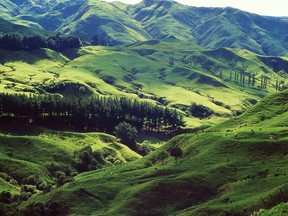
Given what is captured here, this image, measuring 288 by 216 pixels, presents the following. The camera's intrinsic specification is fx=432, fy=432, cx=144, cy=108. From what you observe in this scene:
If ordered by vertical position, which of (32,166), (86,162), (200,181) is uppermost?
(200,181)

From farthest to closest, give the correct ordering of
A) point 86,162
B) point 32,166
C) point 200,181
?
1. point 86,162
2. point 32,166
3. point 200,181

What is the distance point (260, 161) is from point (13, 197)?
79984mm

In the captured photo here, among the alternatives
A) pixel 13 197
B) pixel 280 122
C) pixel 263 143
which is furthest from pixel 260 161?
pixel 13 197

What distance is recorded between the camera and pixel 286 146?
416 feet

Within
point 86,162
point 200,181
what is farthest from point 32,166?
point 200,181

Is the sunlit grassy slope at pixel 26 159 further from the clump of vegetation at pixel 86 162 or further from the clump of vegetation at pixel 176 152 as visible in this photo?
the clump of vegetation at pixel 176 152

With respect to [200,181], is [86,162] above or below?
below

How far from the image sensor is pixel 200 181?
122125 mm

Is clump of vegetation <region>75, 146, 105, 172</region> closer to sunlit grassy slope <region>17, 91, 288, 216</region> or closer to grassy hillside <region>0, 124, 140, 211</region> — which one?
grassy hillside <region>0, 124, 140, 211</region>

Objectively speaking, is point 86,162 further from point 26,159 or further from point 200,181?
point 200,181

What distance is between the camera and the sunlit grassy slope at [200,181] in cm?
10481

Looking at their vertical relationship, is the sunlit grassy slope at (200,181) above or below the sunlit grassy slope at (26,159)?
above

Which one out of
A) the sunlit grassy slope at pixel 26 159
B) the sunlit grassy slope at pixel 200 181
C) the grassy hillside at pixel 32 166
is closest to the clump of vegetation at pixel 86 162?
the grassy hillside at pixel 32 166

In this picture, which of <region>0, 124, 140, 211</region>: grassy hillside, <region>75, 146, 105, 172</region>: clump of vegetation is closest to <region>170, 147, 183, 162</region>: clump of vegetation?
<region>0, 124, 140, 211</region>: grassy hillside
